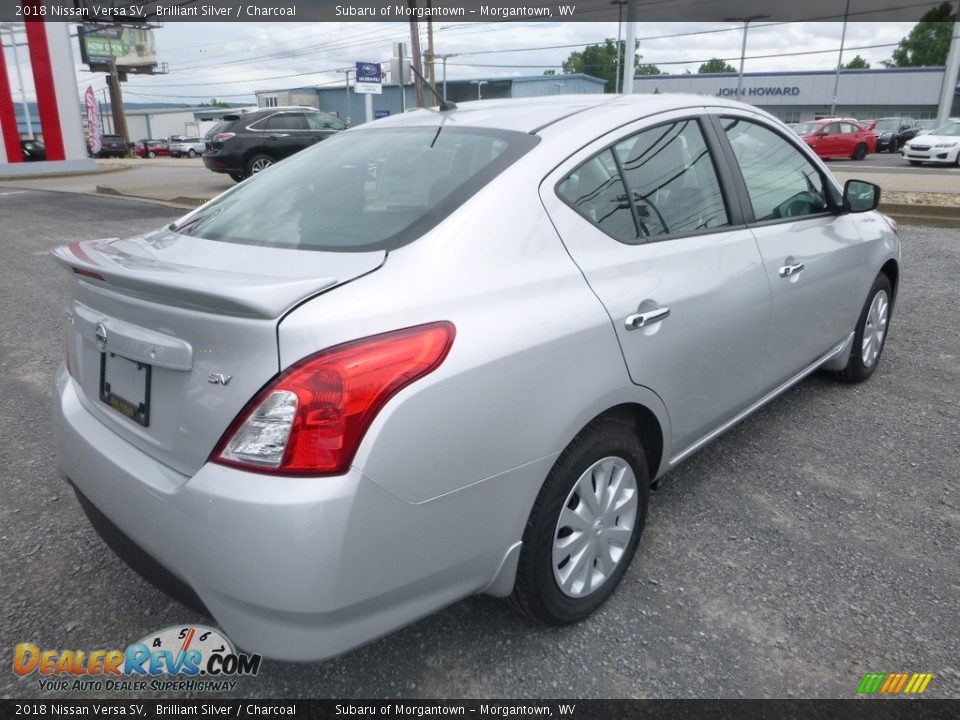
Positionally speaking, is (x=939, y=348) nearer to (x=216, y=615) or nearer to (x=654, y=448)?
(x=654, y=448)

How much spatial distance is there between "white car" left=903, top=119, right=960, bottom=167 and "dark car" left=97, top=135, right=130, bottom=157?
44084 mm

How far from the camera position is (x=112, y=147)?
150ft

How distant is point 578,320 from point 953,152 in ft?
84.5

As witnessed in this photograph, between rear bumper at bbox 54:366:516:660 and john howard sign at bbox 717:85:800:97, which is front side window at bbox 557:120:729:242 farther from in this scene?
john howard sign at bbox 717:85:800:97

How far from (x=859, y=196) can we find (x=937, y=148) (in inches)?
920

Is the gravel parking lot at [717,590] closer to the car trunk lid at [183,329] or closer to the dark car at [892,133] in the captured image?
the car trunk lid at [183,329]

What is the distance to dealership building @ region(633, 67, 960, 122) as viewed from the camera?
5869 centimetres

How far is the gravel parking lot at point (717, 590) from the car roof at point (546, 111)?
5.13ft

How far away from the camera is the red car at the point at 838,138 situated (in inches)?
1077

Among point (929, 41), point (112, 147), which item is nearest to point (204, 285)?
point (112, 147)

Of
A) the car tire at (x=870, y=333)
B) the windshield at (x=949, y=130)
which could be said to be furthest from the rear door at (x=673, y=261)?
the windshield at (x=949, y=130)

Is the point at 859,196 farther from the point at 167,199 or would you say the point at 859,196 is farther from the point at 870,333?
the point at 167,199

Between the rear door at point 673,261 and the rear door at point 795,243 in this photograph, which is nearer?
the rear door at point 673,261

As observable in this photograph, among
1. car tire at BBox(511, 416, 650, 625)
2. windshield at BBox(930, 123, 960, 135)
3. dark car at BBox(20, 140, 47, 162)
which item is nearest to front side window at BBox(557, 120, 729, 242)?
car tire at BBox(511, 416, 650, 625)
